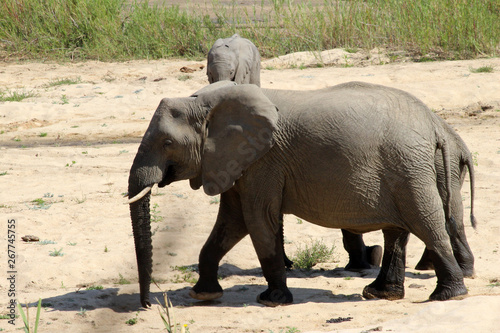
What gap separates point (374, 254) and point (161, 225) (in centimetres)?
221

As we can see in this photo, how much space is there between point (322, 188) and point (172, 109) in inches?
48.1

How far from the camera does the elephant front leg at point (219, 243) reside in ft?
18.2

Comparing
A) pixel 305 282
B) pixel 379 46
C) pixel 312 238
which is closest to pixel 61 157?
pixel 312 238

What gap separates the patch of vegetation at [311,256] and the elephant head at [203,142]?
159cm

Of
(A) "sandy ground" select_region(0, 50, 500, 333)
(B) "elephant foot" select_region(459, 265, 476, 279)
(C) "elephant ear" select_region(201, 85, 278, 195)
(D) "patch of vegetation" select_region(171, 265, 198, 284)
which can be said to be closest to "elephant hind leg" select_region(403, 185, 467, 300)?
(A) "sandy ground" select_region(0, 50, 500, 333)

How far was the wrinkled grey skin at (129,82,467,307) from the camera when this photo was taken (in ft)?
16.4

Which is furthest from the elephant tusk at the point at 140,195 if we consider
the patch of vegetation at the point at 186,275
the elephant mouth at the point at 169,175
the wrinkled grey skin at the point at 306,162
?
the patch of vegetation at the point at 186,275

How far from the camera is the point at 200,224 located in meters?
7.36

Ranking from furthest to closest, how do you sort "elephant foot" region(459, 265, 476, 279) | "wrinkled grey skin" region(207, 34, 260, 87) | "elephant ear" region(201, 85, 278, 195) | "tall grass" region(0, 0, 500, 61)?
1. "tall grass" region(0, 0, 500, 61)
2. "wrinkled grey skin" region(207, 34, 260, 87)
3. "elephant foot" region(459, 265, 476, 279)
4. "elephant ear" region(201, 85, 278, 195)

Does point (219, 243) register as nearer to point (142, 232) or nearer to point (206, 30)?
point (142, 232)

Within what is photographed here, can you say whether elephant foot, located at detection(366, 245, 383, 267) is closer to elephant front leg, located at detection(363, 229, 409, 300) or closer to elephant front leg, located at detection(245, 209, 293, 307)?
elephant front leg, located at detection(363, 229, 409, 300)

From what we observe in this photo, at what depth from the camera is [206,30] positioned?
15688mm

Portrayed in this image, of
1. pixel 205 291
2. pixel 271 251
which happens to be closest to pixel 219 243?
pixel 205 291

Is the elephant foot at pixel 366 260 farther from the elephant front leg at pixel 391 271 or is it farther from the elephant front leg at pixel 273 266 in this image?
the elephant front leg at pixel 273 266
